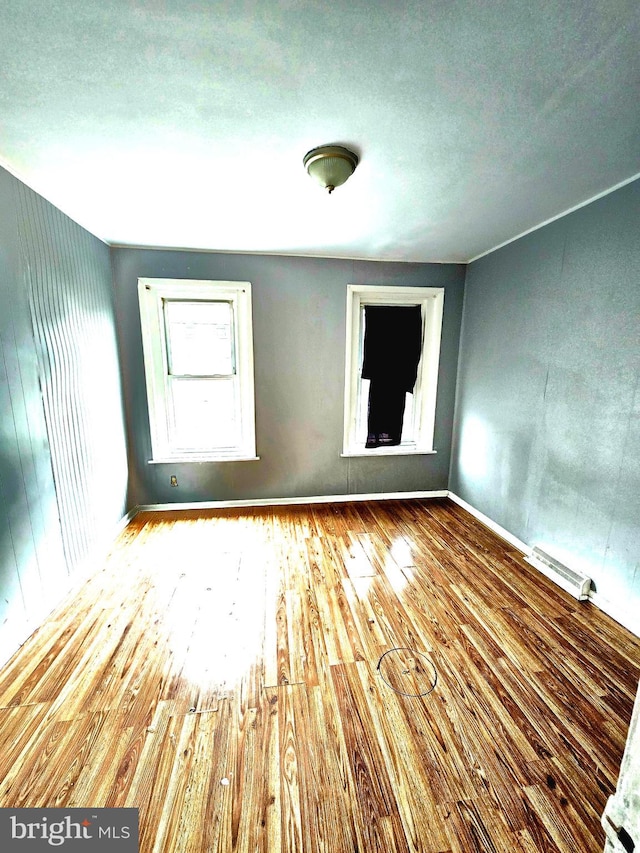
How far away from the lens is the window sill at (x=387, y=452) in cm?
350

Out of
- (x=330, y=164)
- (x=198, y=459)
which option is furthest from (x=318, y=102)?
(x=198, y=459)

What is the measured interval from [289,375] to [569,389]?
227cm

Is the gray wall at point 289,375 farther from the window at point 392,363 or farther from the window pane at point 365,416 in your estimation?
the window pane at point 365,416

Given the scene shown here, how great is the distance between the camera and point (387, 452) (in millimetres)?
3543

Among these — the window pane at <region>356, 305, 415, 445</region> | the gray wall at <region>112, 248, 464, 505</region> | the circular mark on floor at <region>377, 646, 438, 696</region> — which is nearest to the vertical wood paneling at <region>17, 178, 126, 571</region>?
the gray wall at <region>112, 248, 464, 505</region>

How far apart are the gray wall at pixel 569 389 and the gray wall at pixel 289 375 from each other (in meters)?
0.70

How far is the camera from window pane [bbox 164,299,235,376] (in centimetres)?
311

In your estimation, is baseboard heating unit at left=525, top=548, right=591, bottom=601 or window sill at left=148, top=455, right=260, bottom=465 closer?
baseboard heating unit at left=525, top=548, right=591, bottom=601

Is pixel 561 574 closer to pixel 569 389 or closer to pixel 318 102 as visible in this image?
pixel 569 389

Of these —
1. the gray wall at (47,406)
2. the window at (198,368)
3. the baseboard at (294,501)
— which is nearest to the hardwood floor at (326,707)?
the gray wall at (47,406)

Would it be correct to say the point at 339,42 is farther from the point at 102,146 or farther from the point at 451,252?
the point at 451,252

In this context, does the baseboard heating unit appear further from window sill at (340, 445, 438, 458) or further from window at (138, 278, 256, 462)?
window at (138, 278, 256, 462)

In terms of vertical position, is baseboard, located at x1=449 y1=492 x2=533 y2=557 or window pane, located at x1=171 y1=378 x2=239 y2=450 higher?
window pane, located at x1=171 y1=378 x2=239 y2=450

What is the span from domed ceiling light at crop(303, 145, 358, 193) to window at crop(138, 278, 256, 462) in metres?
1.58
